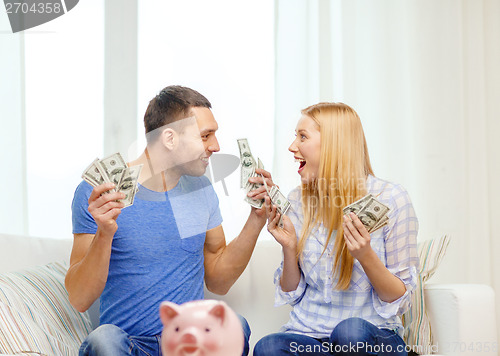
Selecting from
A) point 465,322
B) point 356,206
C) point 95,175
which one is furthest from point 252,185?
point 465,322

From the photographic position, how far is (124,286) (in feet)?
5.67

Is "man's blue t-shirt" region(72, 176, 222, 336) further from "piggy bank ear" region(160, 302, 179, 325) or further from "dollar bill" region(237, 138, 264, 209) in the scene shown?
"piggy bank ear" region(160, 302, 179, 325)

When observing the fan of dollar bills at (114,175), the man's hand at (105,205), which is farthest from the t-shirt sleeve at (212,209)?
the man's hand at (105,205)

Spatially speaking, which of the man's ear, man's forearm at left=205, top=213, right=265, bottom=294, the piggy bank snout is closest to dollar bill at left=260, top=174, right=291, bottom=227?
man's forearm at left=205, top=213, right=265, bottom=294

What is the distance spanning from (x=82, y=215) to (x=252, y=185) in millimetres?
542

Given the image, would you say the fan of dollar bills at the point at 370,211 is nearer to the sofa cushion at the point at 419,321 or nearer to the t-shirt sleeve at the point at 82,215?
the sofa cushion at the point at 419,321

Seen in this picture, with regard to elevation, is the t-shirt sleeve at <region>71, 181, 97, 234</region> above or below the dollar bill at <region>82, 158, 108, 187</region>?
below

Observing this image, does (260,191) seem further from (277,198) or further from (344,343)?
(344,343)

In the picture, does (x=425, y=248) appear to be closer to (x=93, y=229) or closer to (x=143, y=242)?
(x=143, y=242)

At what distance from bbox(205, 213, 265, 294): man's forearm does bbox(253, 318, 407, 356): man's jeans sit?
0.31m

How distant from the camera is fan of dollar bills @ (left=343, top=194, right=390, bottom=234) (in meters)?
1.56

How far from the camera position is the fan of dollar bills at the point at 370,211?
1.56m

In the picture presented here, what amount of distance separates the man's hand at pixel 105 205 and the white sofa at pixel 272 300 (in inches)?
24.5

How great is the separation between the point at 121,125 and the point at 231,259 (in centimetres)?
106
